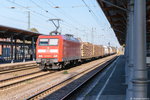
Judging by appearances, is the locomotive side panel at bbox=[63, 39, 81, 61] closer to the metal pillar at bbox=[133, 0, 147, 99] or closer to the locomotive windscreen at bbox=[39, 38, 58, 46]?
the locomotive windscreen at bbox=[39, 38, 58, 46]

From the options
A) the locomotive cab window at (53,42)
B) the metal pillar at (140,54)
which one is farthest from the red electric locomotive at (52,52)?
the metal pillar at (140,54)

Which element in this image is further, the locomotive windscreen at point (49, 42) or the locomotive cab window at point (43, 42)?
the locomotive cab window at point (43, 42)

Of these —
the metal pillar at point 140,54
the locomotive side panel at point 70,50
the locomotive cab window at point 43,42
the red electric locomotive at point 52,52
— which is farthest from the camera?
the locomotive side panel at point 70,50

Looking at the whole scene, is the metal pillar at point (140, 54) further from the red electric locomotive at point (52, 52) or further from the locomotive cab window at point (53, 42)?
the locomotive cab window at point (53, 42)

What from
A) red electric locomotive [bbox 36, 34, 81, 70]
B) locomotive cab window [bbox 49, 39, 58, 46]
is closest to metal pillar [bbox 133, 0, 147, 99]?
red electric locomotive [bbox 36, 34, 81, 70]

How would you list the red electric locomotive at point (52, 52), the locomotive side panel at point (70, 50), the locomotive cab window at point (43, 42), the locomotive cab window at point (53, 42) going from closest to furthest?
the red electric locomotive at point (52, 52) → the locomotive cab window at point (53, 42) → the locomotive cab window at point (43, 42) → the locomotive side panel at point (70, 50)

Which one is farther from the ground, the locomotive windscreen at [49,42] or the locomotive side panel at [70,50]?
the locomotive windscreen at [49,42]

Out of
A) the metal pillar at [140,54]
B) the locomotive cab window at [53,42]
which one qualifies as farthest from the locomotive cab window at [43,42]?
the metal pillar at [140,54]

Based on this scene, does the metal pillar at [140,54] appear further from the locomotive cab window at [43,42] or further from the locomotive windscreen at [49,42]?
the locomotive cab window at [43,42]

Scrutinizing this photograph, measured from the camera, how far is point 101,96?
1034 centimetres

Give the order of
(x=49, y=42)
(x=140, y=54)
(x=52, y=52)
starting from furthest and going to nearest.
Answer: (x=49, y=42), (x=52, y=52), (x=140, y=54)

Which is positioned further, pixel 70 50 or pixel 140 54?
pixel 70 50

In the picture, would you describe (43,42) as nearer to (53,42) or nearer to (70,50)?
(53,42)

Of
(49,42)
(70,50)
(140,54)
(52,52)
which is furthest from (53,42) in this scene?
(140,54)
